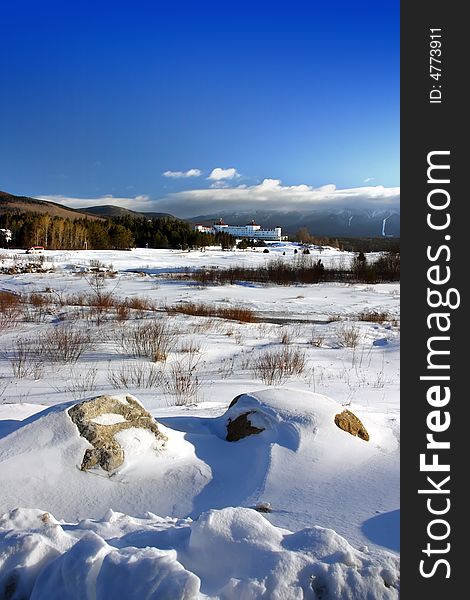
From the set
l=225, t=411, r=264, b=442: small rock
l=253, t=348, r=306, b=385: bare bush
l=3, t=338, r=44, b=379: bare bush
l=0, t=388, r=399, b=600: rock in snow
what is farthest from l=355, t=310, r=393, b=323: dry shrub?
l=225, t=411, r=264, b=442: small rock

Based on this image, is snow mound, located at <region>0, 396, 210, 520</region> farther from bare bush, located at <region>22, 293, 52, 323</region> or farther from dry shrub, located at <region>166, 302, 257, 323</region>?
dry shrub, located at <region>166, 302, 257, 323</region>

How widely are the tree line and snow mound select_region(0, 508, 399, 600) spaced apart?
2636 inches

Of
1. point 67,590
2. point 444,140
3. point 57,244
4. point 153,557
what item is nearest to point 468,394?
point 444,140

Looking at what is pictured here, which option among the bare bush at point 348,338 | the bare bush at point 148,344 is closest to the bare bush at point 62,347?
the bare bush at point 148,344

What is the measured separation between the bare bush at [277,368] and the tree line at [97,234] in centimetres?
6185

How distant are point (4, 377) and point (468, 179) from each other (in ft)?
23.0

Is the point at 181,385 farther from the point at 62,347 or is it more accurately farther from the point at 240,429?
the point at 62,347

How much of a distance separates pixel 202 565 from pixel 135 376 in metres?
5.55

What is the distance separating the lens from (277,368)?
7.57 metres

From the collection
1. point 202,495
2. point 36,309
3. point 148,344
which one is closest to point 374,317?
point 148,344

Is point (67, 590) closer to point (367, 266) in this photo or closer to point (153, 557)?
point (153, 557)

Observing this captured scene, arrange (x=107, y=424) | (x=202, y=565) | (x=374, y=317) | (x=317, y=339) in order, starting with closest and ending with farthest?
(x=202, y=565)
(x=107, y=424)
(x=317, y=339)
(x=374, y=317)

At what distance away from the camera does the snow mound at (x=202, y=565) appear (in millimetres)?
1554

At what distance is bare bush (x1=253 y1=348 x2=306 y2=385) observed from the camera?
7086 millimetres
